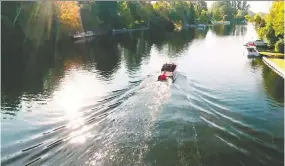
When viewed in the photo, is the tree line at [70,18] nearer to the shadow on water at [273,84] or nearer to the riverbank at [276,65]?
the riverbank at [276,65]

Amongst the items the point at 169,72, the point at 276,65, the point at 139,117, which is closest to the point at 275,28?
the point at 276,65

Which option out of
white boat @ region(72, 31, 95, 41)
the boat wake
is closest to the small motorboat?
the boat wake

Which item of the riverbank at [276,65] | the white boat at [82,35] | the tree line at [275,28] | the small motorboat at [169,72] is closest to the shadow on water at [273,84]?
the riverbank at [276,65]

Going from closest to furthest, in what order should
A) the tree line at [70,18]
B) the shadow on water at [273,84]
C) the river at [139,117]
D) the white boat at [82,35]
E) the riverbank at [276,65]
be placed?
the river at [139,117] < the shadow on water at [273,84] < the riverbank at [276,65] < the tree line at [70,18] < the white boat at [82,35]

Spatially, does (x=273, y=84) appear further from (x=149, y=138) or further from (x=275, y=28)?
(x=275, y=28)

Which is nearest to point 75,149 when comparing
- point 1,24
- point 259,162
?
point 259,162

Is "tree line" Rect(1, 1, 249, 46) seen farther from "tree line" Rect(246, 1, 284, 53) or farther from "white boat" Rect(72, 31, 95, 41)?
"tree line" Rect(246, 1, 284, 53)
